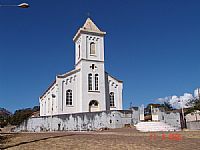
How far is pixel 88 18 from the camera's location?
163ft

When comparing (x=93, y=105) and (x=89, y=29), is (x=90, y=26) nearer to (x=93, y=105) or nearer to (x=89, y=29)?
(x=89, y=29)

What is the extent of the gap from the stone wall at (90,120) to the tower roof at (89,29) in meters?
16.2

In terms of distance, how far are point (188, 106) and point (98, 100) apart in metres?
17.4

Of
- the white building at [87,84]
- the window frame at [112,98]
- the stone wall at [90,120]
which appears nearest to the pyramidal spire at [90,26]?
the white building at [87,84]

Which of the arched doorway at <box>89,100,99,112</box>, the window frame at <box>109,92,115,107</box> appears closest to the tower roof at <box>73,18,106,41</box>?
the window frame at <box>109,92,115,107</box>

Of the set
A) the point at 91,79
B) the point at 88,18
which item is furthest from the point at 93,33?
the point at 91,79

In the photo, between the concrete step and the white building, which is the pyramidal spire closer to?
the white building

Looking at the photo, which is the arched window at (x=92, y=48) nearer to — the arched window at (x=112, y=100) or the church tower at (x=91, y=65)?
the church tower at (x=91, y=65)

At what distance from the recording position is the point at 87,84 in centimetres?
4353

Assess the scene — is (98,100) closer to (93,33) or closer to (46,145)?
(93,33)

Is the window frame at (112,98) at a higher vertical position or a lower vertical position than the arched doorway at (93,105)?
higher

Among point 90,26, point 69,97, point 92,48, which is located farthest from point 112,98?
point 90,26

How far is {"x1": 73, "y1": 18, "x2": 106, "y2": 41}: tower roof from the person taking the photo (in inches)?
1799

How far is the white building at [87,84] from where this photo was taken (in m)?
42.8
